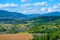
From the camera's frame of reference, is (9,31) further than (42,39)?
Yes

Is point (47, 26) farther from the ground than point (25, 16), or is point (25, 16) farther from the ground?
point (25, 16)

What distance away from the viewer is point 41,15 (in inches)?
223

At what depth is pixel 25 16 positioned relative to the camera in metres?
5.64

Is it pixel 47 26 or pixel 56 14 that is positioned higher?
pixel 56 14

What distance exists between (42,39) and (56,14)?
1028mm

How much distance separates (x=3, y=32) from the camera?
5.58 metres

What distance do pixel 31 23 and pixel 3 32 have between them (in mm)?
967

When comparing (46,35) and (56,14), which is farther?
(56,14)

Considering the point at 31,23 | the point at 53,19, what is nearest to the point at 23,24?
the point at 31,23

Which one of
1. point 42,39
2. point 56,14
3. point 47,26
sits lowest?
point 42,39

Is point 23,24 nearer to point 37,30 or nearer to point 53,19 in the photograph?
point 37,30

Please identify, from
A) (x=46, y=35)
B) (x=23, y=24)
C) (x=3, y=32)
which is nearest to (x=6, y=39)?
(x=3, y=32)

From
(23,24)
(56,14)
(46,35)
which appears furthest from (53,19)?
(23,24)

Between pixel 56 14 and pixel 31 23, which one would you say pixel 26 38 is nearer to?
pixel 31 23
